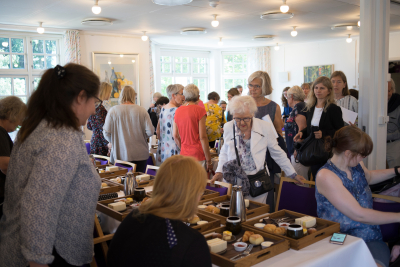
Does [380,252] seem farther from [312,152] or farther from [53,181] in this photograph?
[53,181]

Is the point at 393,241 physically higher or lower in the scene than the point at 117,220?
lower

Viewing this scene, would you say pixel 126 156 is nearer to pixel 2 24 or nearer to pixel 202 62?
pixel 2 24

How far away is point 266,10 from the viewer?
6.66m

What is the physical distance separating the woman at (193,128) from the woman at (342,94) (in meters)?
1.62

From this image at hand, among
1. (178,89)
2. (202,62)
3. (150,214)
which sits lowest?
(150,214)

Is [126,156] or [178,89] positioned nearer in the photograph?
[126,156]

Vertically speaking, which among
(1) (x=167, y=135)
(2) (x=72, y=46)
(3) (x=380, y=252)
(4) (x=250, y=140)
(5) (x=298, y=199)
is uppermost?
(2) (x=72, y=46)

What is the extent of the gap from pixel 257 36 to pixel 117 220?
27.4 feet

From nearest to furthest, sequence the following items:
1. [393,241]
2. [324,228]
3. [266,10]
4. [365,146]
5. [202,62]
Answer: [324,228]
[365,146]
[393,241]
[266,10]
[202,62]

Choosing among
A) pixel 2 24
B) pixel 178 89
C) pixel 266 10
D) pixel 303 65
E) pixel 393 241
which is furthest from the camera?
pixel 303 65

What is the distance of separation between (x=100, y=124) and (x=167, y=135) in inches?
35.4

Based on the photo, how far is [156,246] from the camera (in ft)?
4.19

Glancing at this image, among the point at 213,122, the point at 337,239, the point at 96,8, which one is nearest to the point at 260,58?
the point at 213,122

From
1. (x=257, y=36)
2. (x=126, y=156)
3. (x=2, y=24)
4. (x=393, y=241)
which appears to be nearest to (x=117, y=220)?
(x=393, y=241)
